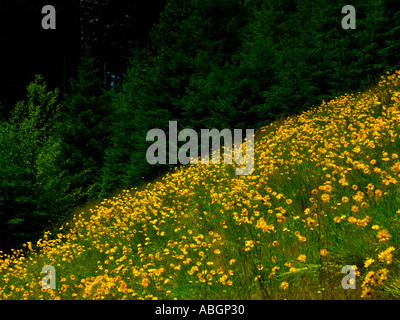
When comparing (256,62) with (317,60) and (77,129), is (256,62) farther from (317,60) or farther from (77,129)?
(77,129)

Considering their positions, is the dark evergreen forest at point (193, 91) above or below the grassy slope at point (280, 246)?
above

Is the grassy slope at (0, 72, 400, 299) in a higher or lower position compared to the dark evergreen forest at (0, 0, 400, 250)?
lower

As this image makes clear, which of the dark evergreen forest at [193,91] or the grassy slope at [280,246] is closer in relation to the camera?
the grassy slope at [280,246]

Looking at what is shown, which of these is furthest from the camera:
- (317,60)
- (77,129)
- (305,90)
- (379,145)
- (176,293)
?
(77,129)

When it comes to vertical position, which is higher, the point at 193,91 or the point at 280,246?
the point at 193,91

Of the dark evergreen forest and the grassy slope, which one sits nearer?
the grassy slope

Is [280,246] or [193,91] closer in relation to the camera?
[280,246]

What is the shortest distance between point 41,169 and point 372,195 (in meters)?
11.5

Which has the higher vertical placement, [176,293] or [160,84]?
[160,84]

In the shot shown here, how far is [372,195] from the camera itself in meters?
3.86

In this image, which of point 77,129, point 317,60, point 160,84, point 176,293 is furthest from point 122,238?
point 77,129

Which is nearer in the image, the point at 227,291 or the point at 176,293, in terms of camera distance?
the point at 227,291
